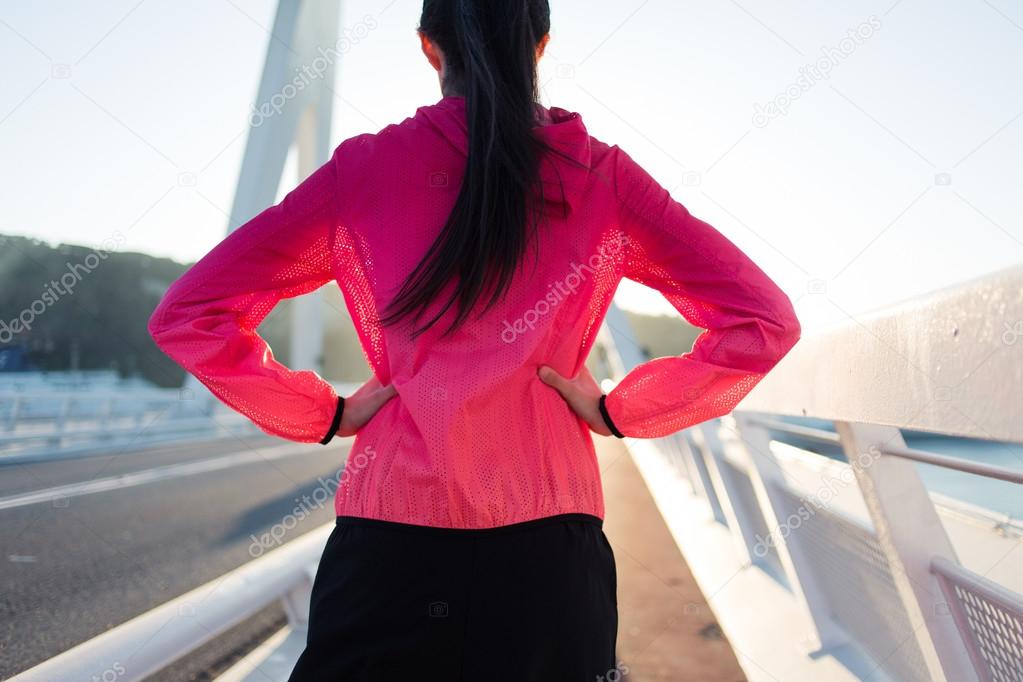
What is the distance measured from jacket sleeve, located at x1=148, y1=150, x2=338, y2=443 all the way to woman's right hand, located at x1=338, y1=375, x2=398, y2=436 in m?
0.05

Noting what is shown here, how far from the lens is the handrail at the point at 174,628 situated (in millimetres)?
1332

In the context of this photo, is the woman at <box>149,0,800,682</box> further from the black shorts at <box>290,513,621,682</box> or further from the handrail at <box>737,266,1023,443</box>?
the handrail at <box>737,266,1023,443</box>

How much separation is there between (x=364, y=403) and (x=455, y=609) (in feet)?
1.09

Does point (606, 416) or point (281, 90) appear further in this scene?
point (281, 90)

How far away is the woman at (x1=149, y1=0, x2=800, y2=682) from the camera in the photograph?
102 centimetres

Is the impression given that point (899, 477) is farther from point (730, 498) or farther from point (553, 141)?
point (730, 498)

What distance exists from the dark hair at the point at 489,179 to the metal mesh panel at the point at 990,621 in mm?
752

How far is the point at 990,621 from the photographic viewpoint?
115cm

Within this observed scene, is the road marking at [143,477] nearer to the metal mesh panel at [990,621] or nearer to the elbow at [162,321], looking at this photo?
the elbow at [162,321]

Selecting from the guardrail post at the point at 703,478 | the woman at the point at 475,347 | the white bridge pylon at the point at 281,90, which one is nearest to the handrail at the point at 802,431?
the woman at the point at 475,347

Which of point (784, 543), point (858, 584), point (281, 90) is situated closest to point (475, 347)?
point (858, 584)

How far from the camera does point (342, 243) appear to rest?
4.01ft

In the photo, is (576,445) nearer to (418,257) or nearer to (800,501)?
(418,257)

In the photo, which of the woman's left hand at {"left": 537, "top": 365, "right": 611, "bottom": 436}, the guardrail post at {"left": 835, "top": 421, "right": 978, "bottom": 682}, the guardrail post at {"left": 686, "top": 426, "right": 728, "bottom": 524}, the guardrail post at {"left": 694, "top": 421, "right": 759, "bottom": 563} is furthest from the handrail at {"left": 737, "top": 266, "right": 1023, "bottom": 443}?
the guardrail post at {"left": 686, "top": 426, "right": 728, "bottom": 524}
